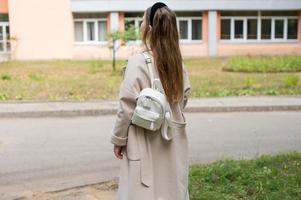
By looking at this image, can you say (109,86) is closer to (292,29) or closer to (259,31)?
(259,31)

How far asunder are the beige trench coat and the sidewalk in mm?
9081

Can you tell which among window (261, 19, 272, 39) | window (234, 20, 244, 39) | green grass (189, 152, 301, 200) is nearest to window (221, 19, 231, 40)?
window (234, 20, 244, 39)

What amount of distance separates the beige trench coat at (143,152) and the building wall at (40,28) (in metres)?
32.7

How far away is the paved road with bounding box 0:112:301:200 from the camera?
23.3 ft

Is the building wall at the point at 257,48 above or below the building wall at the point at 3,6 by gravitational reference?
below

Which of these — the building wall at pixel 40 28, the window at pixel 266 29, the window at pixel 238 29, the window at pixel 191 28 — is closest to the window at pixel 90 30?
the building wall at pixel 40 28

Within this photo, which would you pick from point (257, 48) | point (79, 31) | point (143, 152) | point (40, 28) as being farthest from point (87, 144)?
point (257, 48)

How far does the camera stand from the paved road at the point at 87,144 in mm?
7098

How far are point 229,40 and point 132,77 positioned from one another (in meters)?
34.4

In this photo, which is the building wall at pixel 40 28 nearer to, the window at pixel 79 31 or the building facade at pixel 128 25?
the building facade at pixel 128 25

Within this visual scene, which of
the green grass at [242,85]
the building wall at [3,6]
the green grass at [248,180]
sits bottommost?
the green grass at [242,85]

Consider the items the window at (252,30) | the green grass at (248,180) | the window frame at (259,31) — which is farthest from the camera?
the window at (252,30)

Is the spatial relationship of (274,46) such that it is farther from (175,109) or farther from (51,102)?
(175,109)

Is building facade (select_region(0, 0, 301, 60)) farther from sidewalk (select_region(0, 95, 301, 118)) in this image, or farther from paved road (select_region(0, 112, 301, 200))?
paved road (select_region(0, 112, 301, 200))
